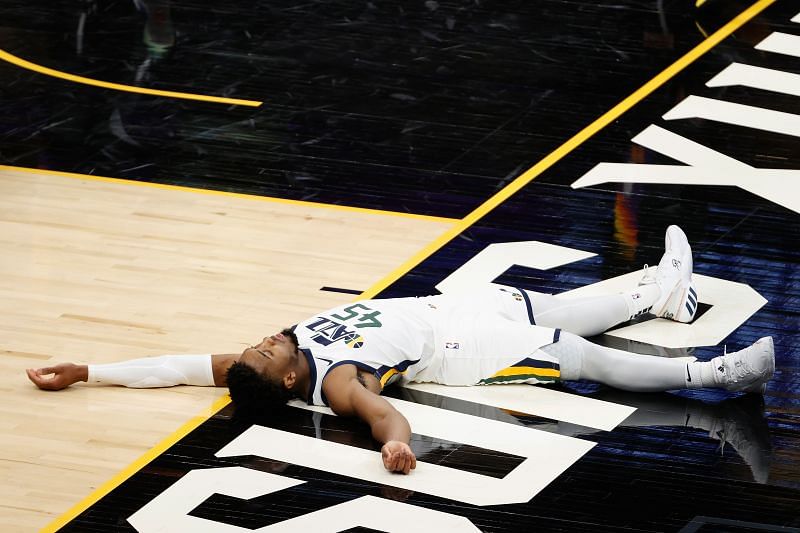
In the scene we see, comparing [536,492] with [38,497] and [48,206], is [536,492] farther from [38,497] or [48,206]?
[48,206]

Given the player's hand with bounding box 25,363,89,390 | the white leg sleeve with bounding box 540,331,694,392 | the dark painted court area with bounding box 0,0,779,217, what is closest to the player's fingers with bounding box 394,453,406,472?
the white leg sleeve with bounding box 540,331,694,392

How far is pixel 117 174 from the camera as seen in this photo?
9617mm

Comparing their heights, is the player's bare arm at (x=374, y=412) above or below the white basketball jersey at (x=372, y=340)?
below

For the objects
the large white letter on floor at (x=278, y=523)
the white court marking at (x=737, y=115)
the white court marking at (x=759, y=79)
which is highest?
the white court marking at (x=759, y=79)

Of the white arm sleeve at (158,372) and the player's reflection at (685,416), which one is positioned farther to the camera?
the white arm sleeve at (158,372)

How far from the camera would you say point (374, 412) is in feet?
21.1

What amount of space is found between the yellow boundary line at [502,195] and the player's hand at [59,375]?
0.63m

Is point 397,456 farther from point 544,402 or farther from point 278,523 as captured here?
point 544,402

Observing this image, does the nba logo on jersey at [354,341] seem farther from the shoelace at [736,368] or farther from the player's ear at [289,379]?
the shoelace at [736,368]

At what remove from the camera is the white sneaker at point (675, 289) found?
7578mm

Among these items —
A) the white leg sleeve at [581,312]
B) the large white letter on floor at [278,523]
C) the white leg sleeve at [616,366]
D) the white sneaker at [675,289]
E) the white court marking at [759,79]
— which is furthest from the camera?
the white court marking at [759,79]

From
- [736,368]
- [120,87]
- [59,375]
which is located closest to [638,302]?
[736,368]

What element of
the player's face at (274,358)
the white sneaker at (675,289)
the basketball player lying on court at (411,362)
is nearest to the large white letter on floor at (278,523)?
the basketball player lying on court at (411,362)

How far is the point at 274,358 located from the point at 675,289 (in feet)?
7.12
